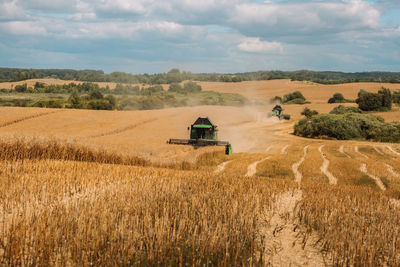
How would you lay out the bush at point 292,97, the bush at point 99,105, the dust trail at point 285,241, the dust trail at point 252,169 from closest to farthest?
1. the dust trail at point 285,241
2. the dust trail at point 252,169
3. the bush at point 99,105
4. the bush at point 292,97

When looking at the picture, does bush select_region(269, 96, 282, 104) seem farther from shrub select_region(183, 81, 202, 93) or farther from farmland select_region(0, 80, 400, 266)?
farmland select_region(0, 80, 400, 266)

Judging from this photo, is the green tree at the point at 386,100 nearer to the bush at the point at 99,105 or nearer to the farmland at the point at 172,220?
the bush at the point at 99,105

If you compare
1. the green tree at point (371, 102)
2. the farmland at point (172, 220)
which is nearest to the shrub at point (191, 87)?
the green tree at point (371, 102)

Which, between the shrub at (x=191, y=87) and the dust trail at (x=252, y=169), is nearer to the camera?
the dust trail at (x=252, y=169)

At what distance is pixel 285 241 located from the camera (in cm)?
633

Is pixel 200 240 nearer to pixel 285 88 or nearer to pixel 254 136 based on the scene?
pixel 254 136

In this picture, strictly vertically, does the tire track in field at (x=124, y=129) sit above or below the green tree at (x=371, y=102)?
below

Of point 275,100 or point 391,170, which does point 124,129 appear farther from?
point 275,100

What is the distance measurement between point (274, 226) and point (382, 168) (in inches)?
591

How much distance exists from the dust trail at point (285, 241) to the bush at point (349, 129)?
40.5 meters

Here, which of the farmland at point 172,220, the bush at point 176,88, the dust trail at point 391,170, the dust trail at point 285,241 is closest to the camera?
the farmland at point 172,220

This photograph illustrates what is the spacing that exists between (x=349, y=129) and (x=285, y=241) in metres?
42.6

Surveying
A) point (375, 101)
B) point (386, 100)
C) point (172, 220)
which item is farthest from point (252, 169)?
point (386, 100)

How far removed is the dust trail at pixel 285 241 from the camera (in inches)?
220
